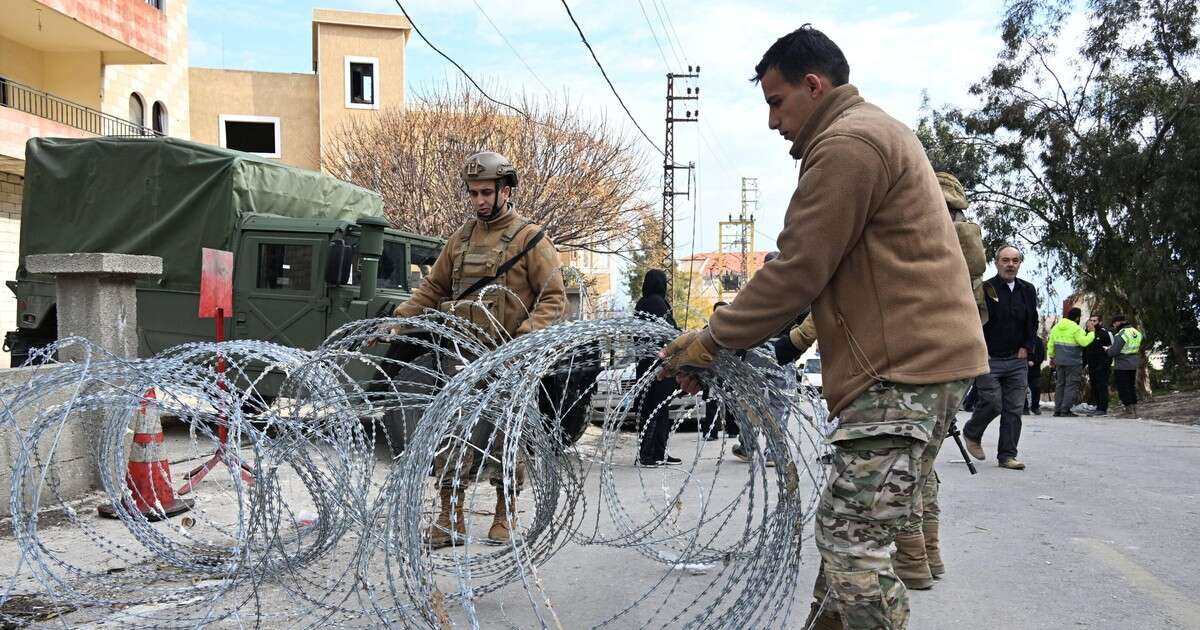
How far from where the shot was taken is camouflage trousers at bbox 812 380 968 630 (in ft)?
9.20

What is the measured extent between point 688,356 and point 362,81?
30624mm

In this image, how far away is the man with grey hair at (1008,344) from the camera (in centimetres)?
782

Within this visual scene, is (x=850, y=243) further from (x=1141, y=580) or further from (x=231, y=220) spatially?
(x=231, y=220)

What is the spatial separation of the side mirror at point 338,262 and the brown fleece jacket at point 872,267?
6498mm

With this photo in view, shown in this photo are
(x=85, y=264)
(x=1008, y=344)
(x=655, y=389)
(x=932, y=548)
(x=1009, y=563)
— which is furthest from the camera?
(x=655, y=389)

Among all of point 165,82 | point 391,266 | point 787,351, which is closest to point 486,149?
point 165,82

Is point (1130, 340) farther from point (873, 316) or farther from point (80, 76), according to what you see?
point (80, 76)

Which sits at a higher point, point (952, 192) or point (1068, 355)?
point (952, 192)

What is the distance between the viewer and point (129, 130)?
22.0 m

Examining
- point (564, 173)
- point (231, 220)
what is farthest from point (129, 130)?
point (231, 220)

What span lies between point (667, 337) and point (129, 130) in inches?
872

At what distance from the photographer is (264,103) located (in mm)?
31156

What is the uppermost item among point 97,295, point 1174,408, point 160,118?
point 160,118

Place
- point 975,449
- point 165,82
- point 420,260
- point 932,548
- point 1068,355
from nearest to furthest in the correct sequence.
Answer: point 932,548, point 975,449, point 420,260, point 1068,355, point 165,82
